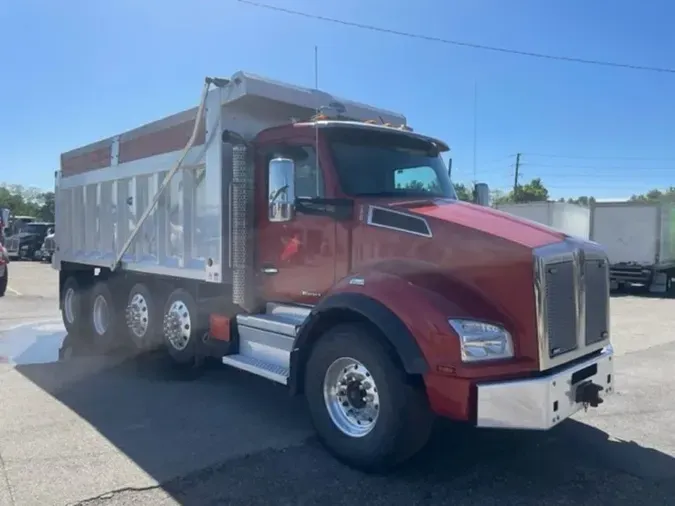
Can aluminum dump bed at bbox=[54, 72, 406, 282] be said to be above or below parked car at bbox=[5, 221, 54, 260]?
above

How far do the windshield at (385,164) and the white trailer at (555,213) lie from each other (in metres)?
15.1

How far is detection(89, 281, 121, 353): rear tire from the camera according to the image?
8773 millimetres

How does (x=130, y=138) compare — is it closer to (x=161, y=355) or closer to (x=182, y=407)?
(x=161, y=355)

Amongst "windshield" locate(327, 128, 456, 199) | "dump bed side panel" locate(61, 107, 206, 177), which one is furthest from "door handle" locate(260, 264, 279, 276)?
"dump bed side panel" locate(61, 107, 206, 177)

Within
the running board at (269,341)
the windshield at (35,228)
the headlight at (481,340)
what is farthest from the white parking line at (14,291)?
the windshield at (35,228)

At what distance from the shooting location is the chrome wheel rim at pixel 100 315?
29.9ft

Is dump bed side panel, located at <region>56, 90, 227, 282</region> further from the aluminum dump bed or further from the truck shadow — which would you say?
the truck shadow

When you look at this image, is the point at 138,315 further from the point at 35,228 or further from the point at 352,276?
the point at 35,228

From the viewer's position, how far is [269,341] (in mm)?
5508

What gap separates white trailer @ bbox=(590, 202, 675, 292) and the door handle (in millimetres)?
17275

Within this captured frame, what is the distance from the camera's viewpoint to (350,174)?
16.6ft

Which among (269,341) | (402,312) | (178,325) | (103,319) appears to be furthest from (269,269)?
(103,319)

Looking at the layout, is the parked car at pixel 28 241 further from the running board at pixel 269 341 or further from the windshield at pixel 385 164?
the windshield at pixel 385 164

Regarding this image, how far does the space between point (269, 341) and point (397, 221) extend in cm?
180
